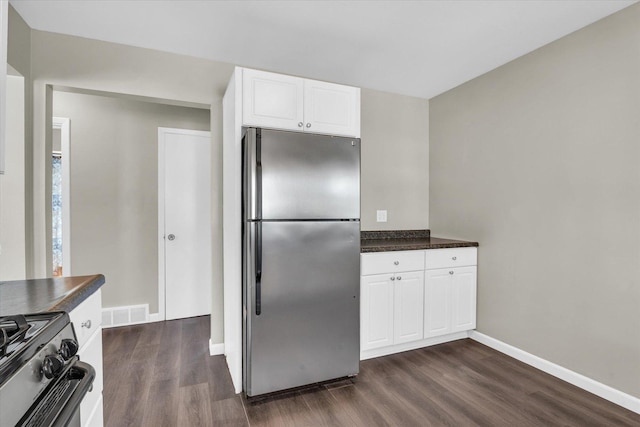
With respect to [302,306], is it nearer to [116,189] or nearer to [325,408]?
[325,408]

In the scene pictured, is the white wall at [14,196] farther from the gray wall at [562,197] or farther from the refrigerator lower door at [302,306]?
the gray wall at [562,197]

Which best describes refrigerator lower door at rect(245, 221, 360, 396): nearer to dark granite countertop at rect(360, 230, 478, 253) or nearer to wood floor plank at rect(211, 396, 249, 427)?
wood floor plank at rect(211, 396, 249, 427)

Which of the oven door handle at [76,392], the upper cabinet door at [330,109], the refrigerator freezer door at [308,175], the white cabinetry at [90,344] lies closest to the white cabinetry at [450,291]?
the refrigerator freezer door at [308,175]

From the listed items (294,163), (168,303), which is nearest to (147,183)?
(168,303)

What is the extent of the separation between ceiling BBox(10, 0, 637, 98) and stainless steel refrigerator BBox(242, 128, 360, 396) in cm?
78

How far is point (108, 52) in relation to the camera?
7.85ft

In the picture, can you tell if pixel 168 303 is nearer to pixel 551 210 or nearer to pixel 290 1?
pixel 290 1

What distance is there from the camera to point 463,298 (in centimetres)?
291

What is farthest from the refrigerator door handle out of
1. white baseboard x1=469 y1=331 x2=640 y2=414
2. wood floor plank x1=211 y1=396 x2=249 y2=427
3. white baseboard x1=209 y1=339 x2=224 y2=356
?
white baseboard x1=469 y1=331 x2=640 y2=414

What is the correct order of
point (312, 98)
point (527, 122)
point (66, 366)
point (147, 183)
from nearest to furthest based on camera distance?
point (66, 366)
point (312, 98)
point (527, 122)
point (147, 183)

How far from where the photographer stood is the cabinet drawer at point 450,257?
2.75 meters

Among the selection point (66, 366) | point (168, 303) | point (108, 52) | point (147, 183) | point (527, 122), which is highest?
point (108, 52)

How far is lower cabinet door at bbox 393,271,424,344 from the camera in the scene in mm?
2625

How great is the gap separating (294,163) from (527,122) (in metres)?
1.94
